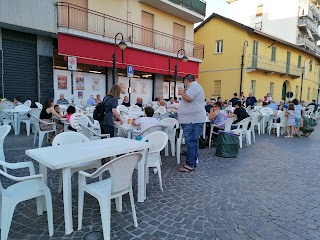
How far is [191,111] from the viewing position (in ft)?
16.6

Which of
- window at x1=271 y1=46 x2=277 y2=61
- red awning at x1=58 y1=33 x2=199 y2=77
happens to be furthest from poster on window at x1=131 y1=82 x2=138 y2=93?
window at x1=271 y1=46 x2=277 y2=61

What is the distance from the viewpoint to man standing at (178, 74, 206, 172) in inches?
195

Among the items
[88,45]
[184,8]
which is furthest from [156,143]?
[184,8]

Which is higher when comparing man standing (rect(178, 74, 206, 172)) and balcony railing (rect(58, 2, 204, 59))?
balcony railing (rect(58, 2, 204, 59))

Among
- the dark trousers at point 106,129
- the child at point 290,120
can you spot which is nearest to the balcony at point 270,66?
the child at point 290,120

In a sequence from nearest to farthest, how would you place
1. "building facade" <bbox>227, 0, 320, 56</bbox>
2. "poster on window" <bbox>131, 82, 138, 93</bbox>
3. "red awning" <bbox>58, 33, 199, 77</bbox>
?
"red awning" <bbox>58, 33, 199, 77</bbox> < "poster on window" <bbox>131, 82, 138, 93</bbox> < "building facade" <bbox>227, 0, 320, 56</bbox>

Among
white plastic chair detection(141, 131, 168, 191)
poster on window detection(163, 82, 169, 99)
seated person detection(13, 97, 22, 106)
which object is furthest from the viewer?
poster on window detection(163, 82, 169, 99)

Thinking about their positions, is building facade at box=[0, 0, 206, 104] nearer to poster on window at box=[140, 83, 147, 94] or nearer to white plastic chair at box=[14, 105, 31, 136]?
poster on window at box=[140, 83, 147, 94]

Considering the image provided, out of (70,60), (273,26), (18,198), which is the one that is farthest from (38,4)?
(273,26)

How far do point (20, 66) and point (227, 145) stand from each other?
10.4m

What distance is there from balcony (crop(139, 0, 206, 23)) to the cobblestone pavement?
13430 millimetres

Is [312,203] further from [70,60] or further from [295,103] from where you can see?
[70,60]

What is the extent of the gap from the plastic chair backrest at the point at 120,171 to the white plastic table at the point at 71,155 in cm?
32

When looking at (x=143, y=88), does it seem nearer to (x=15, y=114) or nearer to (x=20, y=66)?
(x=20, y=66)
